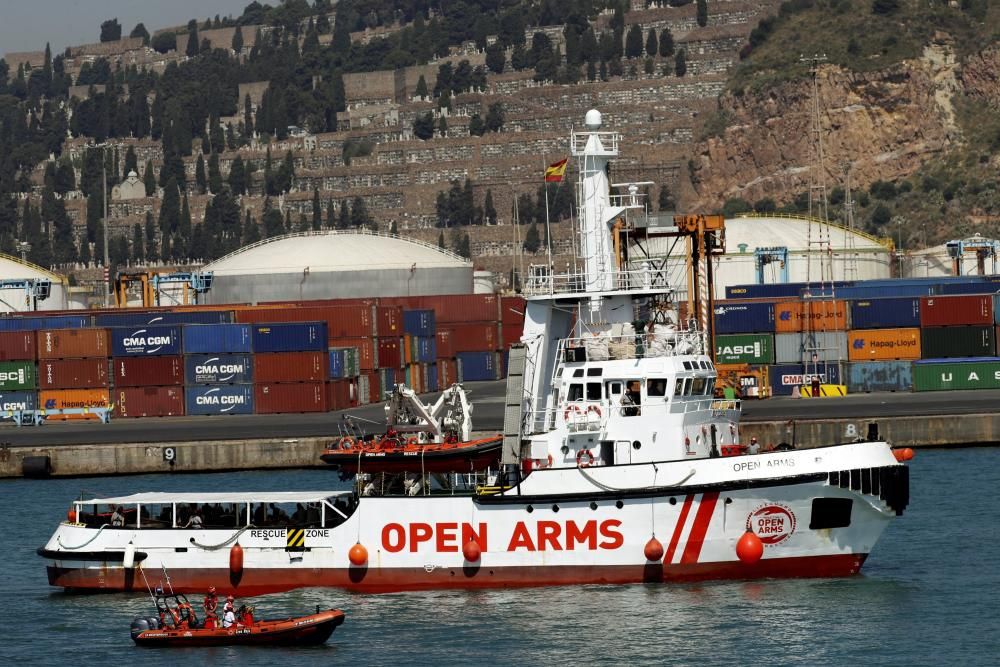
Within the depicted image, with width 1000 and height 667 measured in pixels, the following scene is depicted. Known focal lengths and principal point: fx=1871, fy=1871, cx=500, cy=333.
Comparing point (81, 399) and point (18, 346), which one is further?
point (18, 346)

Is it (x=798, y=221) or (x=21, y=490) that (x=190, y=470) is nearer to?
(x=21, y=490)

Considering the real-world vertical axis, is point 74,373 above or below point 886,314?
below

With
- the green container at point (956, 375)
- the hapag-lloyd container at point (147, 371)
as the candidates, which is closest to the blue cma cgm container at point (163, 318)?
the hapag-lloyd container at point (147, 371)

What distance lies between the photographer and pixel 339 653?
134 feet

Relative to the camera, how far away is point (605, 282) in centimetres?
4625

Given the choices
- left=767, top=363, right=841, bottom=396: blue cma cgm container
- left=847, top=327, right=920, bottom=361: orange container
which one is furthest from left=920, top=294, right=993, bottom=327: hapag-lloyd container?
left=767, top=363, right=841, bottom=396: blue cma cgm container

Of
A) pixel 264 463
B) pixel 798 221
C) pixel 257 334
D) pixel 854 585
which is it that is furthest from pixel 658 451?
pixel 798 221

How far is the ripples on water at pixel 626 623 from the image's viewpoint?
39.6m

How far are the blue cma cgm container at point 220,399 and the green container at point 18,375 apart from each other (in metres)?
7.65

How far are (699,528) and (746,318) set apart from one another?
175 feet

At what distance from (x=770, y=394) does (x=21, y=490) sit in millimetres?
39366

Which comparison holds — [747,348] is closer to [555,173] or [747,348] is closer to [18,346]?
[18,346]

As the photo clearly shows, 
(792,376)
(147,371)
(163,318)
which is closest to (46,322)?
(163,318)

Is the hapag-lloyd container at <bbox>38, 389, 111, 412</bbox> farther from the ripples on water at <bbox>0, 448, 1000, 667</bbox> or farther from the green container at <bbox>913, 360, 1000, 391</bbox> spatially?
the ripples on water at <bbox>0, 448, 1000, 667</bbox>
